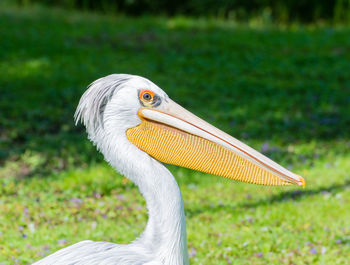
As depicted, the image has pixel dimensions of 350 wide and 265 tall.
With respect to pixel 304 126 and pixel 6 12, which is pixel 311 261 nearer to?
pixel 304 126

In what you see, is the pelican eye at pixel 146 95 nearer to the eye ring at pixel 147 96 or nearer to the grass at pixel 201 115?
the eye ring at pixel 147 96

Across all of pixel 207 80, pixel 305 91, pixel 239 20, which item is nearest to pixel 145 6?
pixel 239 20

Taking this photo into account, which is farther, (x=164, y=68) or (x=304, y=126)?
(x=164, y=68)

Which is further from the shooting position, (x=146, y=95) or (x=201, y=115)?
(x=201, y=115)

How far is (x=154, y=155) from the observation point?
3562 millimetres

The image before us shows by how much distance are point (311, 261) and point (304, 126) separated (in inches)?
174

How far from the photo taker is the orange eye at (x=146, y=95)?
11.6ft

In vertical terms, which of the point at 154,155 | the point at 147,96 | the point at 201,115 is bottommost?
the point at 201,115

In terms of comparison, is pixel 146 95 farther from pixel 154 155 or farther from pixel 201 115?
pixel 201 115

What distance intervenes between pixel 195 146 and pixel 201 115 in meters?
5.78

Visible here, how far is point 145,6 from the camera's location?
17.1m

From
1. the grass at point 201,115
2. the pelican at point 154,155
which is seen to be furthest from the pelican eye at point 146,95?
the grass at point 201,115

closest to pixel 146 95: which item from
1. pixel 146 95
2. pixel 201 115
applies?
pixel 146 95

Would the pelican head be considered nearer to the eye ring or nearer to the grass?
the eye ring
